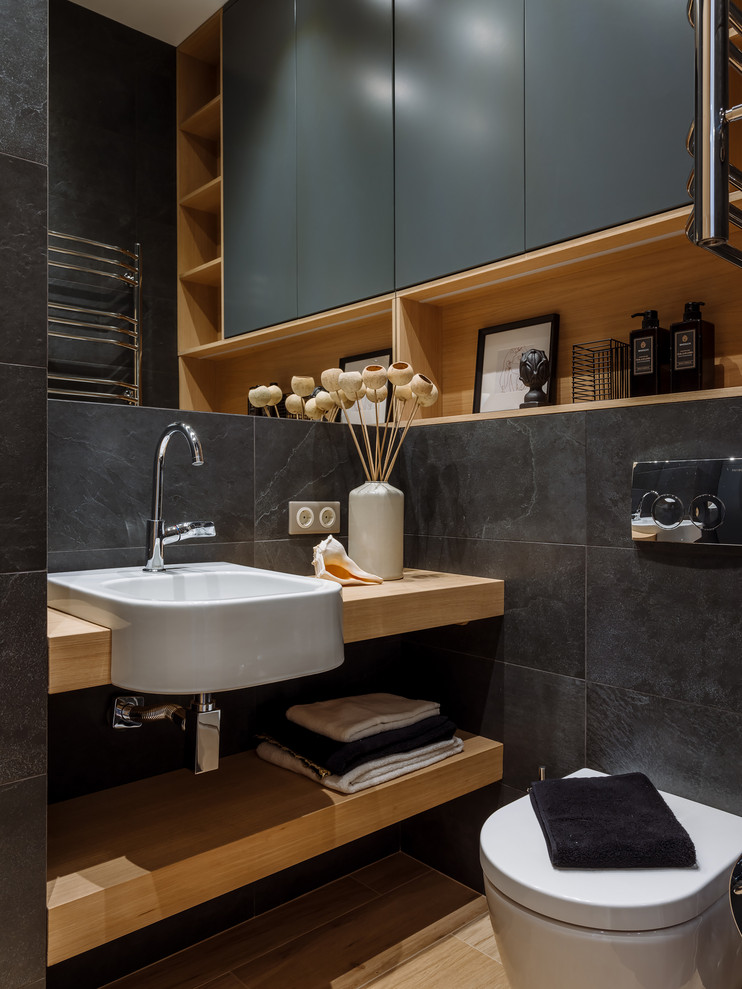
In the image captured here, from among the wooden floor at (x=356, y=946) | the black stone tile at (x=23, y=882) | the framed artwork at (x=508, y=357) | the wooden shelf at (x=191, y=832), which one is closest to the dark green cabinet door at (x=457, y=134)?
the framed artwork at (x=508, y=357)

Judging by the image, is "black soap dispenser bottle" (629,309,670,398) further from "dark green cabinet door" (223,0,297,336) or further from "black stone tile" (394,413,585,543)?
"dark green cabinet door" (223,0,297,336)

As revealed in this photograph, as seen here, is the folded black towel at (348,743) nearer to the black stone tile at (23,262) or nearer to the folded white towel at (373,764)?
the folded white towel at (373,764)

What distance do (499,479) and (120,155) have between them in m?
1.35

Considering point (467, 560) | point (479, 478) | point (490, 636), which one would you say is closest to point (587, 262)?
point (479, 478)

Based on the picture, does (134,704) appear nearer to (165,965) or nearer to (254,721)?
(254,721)

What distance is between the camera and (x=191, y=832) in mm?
1331

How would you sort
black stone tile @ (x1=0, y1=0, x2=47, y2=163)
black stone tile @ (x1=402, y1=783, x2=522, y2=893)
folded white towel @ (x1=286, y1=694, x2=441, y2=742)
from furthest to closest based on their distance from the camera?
black stone tile @ (x1=402, y1=783, x2=522, y2=893)
folded white towel @ (x1=286, y1=694, x2=441, y2=742)
black stone tile @ (x1=0, y1=0, x2=47, y2=163)

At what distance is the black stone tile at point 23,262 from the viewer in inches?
39.2

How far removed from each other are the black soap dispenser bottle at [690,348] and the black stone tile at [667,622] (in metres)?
0.35

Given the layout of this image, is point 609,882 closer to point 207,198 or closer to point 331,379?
point 331,379

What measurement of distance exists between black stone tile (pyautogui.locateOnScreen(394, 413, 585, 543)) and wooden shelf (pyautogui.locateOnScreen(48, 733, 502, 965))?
0.57 meters

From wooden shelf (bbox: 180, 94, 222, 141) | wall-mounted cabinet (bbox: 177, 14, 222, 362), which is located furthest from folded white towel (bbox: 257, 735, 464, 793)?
wooden shelf (bbox: 180, 94, 222, 141)

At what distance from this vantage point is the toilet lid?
1.04m

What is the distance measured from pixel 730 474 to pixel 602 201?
2.19 ft
